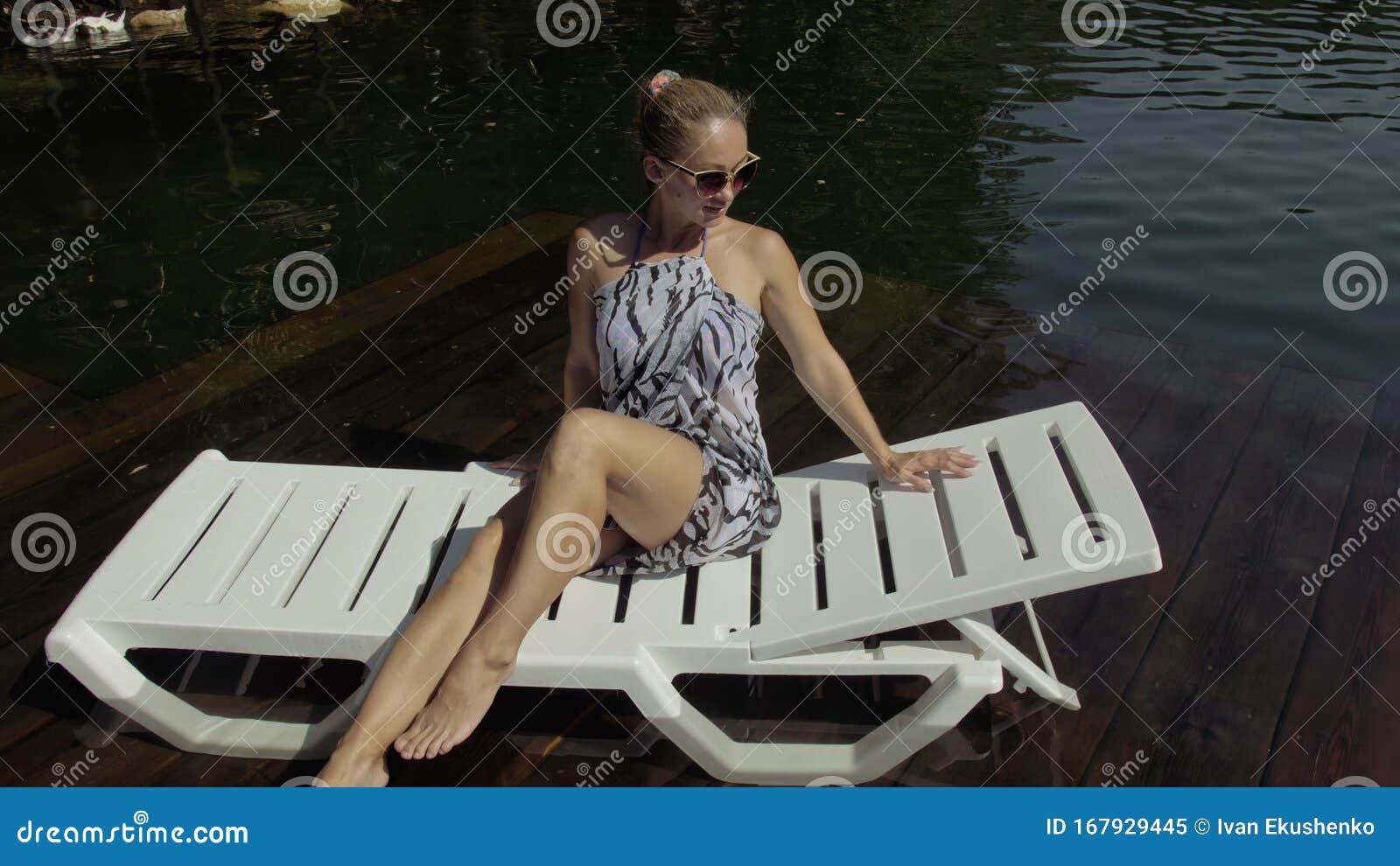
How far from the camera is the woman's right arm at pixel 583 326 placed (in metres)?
2.74

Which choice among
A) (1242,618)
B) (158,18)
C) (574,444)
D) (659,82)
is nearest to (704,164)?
(659,82)

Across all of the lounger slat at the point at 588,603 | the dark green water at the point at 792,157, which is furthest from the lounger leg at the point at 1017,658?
the dark green water at the point at 792,157

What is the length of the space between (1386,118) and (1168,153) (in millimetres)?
1968

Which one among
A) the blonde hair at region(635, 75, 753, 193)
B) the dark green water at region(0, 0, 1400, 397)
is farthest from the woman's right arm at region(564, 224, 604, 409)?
the dark green water at region(0, 0, 1400, 397)

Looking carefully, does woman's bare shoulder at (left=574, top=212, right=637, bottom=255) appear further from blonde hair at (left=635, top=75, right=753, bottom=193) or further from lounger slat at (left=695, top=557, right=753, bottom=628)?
lounger slat at (left=695, top=557, right=753, bottom=628)

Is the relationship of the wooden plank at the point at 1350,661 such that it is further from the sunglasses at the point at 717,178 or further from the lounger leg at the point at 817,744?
the sunglasses at the point at 717,178

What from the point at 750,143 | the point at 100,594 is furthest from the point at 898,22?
the point at 100,594

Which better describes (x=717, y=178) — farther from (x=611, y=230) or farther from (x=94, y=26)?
(x=94, y=26)

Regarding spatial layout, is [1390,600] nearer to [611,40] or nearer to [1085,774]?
[1085,774]

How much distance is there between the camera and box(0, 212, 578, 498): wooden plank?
359 centimetres

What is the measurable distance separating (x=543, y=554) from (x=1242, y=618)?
6.18 feet

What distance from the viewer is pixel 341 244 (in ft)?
19.8

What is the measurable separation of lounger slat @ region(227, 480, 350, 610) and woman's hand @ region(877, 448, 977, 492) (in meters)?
1.43

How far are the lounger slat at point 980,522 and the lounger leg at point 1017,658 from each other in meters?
0.14
